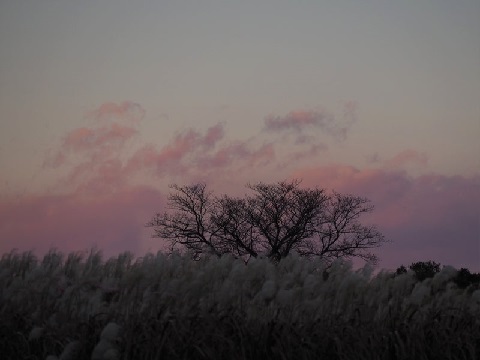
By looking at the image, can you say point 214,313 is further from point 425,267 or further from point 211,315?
point 425,267

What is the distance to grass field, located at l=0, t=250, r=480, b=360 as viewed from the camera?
23.3 feet

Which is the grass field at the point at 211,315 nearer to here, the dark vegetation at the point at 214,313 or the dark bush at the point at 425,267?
the dark vegetation at the point at 214,313

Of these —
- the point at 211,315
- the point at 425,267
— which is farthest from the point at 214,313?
the point at 425,267

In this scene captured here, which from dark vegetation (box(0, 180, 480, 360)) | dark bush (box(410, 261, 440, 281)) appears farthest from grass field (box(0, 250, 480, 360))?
dark bush (box(410, 261, 440, 281))

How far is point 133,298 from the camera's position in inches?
338

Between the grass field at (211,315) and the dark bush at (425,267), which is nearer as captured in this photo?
the grass field at (211,315)

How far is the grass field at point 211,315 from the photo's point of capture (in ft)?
23.3

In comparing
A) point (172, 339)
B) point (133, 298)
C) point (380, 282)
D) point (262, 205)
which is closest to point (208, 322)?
point (172, 339)

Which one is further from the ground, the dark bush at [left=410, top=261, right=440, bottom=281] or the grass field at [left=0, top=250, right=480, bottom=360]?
the dark bush at [left=410, top=261, right=440, bottom=281]

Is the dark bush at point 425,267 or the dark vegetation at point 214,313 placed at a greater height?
the dark bush at point 425,267

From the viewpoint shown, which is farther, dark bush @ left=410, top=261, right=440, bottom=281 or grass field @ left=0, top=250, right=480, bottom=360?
dark bush @ left=410, top=261, right=440, bottom=281

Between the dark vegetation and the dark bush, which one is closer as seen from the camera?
the dark vegetation

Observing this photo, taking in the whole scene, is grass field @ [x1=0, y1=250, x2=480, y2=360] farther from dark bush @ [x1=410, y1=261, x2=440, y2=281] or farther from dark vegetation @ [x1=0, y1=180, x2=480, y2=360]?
dark bush @ [x1=410, y1=261, x2=440, y2=281]

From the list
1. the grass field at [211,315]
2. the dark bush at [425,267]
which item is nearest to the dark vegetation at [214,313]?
the grass field at [211,315]
